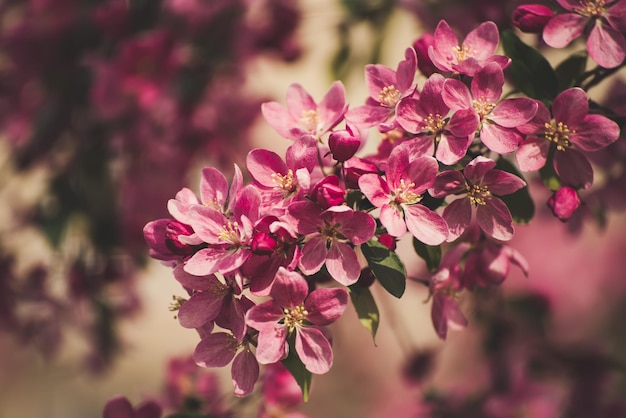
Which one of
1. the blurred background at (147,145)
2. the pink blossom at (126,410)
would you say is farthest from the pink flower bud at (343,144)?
the blurred background at (147,145)

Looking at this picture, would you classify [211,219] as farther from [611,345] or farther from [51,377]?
[51,377]

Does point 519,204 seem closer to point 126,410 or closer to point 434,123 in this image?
point 434,123

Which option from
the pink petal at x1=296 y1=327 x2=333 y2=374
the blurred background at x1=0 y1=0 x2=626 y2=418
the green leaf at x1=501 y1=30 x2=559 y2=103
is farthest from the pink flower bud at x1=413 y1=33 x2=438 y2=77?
the blurred background at x1=0 y1=0 x2=626 y2=418

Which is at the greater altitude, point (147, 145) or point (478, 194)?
point (478, 194)

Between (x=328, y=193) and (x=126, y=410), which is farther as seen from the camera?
(x=126, y=410)

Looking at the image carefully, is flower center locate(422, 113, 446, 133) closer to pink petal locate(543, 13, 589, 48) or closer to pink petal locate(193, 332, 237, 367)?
pink petal locate(543, 13, 589, 48)

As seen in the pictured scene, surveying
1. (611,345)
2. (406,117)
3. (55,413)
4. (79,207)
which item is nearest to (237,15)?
(79,207)

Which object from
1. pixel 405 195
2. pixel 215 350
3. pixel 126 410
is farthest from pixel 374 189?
pixel 126 410
